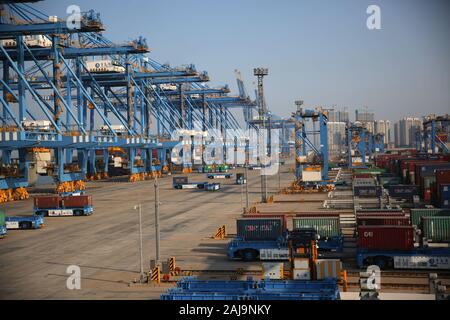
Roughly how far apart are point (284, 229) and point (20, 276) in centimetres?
1605

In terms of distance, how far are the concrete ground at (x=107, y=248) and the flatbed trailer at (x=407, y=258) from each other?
6.16 metres

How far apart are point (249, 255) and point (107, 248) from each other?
417 inches

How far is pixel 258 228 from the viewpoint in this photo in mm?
35219

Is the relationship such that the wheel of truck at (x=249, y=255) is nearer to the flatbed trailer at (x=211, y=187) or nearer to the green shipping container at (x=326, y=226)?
the green shipping container at (x=326, y=226)

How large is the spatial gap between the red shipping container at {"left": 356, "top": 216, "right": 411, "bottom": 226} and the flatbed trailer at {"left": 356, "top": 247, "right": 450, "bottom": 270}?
3186 millimetres

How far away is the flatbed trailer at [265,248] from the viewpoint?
33.2 meters

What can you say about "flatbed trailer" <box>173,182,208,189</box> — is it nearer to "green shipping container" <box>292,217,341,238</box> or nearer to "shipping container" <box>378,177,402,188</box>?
"shipping container" <box>378,177,402,188</box>

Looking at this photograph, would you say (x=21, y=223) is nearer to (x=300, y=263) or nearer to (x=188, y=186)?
(x=300, y=263)

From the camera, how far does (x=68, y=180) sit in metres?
79.9

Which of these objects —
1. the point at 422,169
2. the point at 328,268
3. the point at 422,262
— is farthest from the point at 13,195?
the point at 422,262

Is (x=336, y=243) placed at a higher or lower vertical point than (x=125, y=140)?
lower

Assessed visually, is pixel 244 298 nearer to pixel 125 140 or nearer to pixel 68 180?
pixel 68 180
